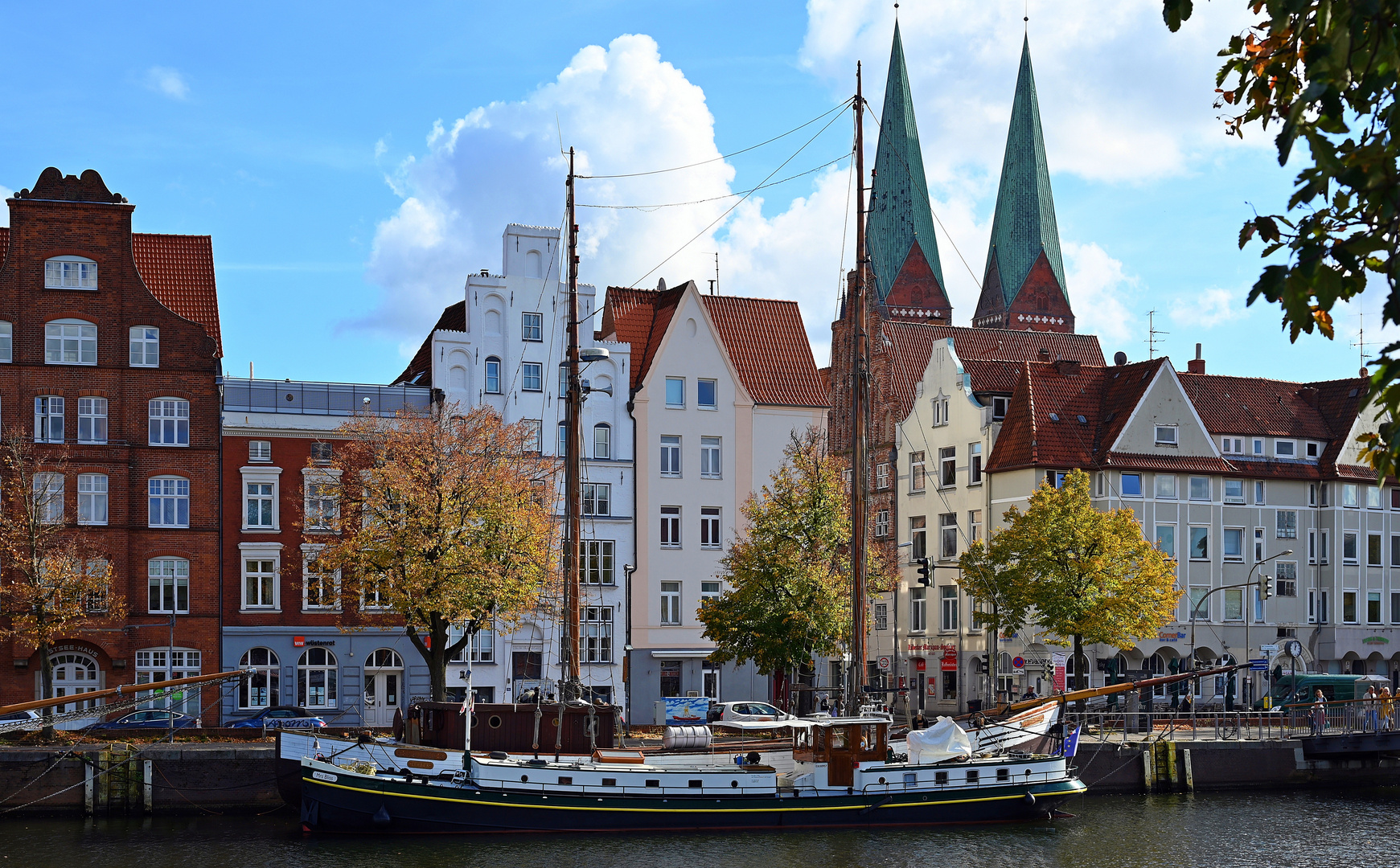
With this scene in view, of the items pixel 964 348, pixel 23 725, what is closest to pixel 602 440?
pixel 23 725

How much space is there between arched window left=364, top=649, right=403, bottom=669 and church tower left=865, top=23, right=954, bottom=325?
9031 cm

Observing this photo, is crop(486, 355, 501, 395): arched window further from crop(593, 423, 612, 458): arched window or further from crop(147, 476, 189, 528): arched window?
crop(147, 476, 189, 528): arched window

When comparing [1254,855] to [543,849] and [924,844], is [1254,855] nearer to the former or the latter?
[924,844]

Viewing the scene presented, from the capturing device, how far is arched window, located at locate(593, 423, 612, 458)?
68312 millimetres

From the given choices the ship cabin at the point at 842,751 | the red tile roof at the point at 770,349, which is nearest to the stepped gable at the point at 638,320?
the red tile roof at the point at 770,349

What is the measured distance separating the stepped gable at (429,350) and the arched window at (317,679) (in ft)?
40.0

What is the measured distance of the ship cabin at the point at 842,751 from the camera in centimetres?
4447

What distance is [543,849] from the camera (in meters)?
40.2

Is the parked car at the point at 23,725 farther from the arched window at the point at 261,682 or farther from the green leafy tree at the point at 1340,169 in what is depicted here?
the green leafy tree at the point at 1340,169

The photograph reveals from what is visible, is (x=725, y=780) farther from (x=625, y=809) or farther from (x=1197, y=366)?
(x=1197, y=366)

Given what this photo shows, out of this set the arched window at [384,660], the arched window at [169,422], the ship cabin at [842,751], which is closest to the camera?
the ship cabin at [842,751]

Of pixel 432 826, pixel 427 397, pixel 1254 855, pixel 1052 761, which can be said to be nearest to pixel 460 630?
pixel 427 397

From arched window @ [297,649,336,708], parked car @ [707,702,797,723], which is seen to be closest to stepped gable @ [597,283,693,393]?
parked car @ [707,702,797,723]

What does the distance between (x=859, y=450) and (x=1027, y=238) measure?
353 feet
